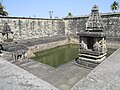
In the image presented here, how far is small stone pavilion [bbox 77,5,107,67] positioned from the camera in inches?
209

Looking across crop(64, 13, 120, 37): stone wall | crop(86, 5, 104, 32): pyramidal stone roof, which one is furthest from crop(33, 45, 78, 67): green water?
crop(64, 13, 120, 37): stone wall

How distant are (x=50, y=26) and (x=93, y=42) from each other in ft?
48.8

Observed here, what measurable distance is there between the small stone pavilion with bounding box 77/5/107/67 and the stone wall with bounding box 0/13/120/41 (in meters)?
10.4

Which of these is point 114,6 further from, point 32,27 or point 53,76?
point 53,76

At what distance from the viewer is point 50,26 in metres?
20.0

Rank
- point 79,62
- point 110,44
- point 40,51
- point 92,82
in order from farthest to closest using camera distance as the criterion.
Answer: point 110,44 < point 40,51 < point 79,62 < point 92,82

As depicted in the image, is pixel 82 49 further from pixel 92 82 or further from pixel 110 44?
pixel 110 44

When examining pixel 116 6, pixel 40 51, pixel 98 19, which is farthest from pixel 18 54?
pixel 116 6

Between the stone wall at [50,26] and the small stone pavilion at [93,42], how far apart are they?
10415 mm

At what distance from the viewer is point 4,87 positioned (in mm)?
1375

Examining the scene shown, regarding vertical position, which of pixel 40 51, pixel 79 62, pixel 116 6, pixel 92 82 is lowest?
pixel 40 51

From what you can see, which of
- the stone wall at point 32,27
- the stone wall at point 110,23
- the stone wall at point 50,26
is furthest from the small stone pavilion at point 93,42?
the stone wall at point 110,23

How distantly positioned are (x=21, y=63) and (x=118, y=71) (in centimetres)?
401

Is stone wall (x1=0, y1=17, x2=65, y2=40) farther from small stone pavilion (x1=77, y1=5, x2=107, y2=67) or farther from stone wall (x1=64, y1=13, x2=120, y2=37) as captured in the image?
small stone pavilion (x1=77, y1=5, x2=107, y2=67)
